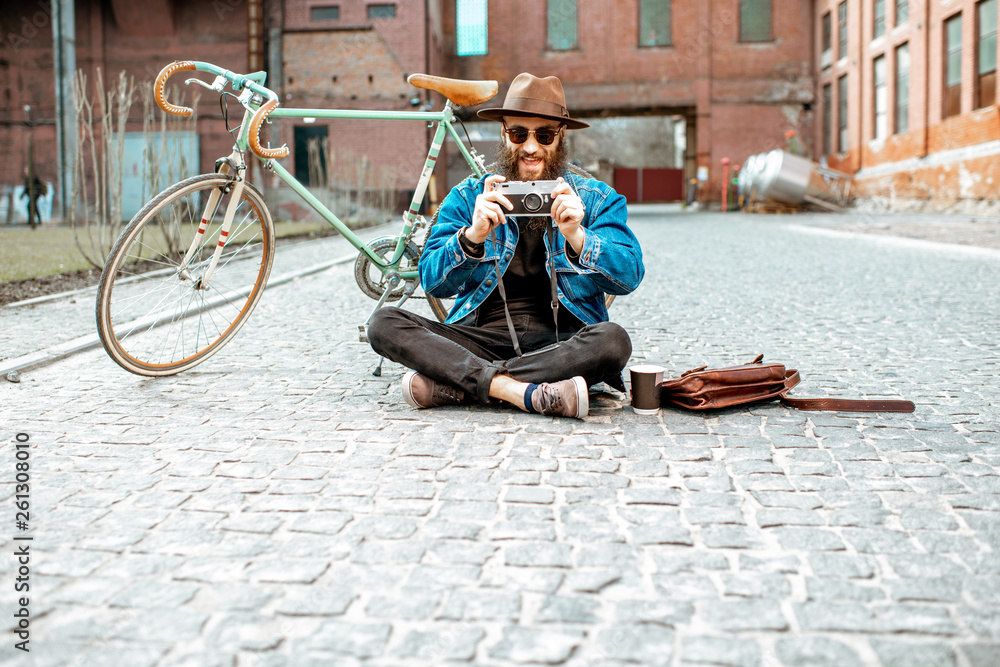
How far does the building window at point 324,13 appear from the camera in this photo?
2895cm

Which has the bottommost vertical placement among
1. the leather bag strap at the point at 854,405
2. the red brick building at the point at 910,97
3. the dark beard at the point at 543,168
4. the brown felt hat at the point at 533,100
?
the leather bag strap at the point at 854,405

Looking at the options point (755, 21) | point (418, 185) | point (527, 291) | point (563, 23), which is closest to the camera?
point (527, 291)

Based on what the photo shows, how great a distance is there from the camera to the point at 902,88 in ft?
79.7

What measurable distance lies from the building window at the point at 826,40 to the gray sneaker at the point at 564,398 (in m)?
29.7

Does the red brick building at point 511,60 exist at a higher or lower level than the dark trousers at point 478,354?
higher

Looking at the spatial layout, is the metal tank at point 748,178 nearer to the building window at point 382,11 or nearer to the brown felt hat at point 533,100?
the building window at point 382,11

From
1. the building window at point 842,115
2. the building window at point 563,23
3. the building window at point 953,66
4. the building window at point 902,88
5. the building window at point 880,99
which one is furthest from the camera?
the building window at point 563,23

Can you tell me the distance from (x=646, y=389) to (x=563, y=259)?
0.61 metres

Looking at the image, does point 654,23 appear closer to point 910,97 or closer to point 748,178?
point 748,178

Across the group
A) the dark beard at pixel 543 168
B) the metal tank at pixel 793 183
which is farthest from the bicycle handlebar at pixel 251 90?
the metal tank at pixel 793 183

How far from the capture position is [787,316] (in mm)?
6105

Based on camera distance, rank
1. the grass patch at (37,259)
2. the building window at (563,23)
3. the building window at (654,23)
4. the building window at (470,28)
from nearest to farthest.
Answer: the grass patch at (37,259), the building window at (654,23), the building window at (563,23), the building window at (470,28)

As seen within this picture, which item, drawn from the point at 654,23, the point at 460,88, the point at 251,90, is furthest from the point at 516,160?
the point at 654,23

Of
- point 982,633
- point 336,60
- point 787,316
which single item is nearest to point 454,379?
point 982,633
